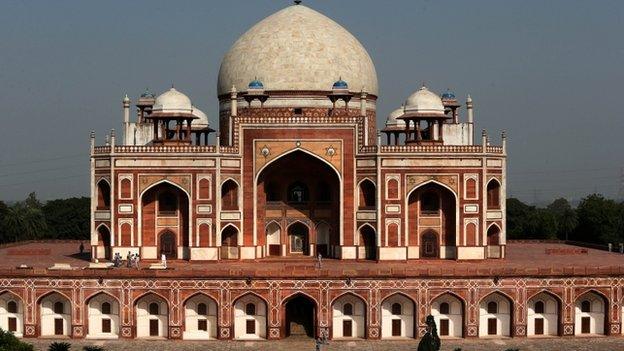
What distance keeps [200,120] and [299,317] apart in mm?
15662

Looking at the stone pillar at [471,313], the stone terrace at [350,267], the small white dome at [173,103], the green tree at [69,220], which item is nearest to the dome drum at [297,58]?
the small white dome at [173,103]

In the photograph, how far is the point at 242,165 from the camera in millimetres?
42969

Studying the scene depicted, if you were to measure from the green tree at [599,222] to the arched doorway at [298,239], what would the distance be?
67.8ft

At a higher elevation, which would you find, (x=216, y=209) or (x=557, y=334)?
(x=216, y=209)

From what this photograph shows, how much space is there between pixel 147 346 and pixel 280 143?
11.4m

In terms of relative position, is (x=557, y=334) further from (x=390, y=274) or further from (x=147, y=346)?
(x=147, y=346)

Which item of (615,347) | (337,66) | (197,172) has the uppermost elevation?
(337,66)

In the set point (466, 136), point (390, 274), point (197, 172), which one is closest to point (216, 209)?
point (197, 172)

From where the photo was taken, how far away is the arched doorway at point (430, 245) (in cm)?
4328

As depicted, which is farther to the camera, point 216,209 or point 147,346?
point 216,209

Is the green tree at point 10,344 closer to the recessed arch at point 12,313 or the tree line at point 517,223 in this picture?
the recessed arch at point 12,313

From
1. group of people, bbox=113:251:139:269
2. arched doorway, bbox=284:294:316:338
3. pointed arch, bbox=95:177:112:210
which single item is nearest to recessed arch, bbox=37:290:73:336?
group of people, bbox=113:251:139:269

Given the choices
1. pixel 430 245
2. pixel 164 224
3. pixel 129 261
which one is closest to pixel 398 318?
pixel 430 245

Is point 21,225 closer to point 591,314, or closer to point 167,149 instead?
point 167,149
